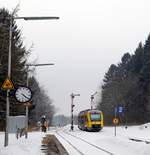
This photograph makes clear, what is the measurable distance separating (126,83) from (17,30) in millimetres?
82237

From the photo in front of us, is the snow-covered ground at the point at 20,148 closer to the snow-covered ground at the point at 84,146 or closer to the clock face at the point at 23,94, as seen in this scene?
the snow-covered ground at the point at 84,146

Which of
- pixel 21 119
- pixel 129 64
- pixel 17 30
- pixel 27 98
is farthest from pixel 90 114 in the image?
pixel 129 64

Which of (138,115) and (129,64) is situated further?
(129,64)

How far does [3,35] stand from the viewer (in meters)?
33.3

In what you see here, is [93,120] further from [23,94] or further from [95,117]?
[23,94]

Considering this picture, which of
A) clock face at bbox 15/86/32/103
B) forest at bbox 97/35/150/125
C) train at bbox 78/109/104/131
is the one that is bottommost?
clock face at bbox 15/86/32/103

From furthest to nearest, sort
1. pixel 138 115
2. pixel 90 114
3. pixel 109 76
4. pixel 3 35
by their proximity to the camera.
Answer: pixel 109 76
pixel 138 115
pixel 90 114
pixel 3 35

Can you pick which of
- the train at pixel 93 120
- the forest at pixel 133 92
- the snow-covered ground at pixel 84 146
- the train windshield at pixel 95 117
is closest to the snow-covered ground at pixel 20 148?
the snow-covered ground at pixel 84 146

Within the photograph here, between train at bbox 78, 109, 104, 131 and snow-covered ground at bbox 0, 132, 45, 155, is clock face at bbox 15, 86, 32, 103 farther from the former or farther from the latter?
train at bbox 78, 109, 104, 131

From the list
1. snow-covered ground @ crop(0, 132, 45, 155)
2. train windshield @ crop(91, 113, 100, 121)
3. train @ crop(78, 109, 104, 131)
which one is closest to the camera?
snow-covered ground @ crop(0, 132, 45, 155)

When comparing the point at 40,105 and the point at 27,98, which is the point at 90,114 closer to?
the point at 27,98

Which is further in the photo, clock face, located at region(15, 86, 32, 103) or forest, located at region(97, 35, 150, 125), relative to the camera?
forest, located at region(97, 35, 150, 125)

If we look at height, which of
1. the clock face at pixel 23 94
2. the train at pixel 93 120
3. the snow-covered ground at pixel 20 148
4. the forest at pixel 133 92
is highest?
the forest at pixel 133 92

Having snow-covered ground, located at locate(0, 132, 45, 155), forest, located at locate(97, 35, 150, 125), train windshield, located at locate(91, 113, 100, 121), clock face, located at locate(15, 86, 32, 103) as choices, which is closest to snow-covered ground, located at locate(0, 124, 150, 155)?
snow-covered ground, located at locate(0, 132, 45, 155)
